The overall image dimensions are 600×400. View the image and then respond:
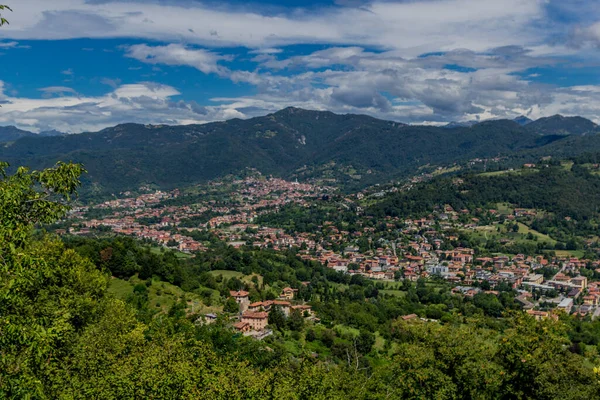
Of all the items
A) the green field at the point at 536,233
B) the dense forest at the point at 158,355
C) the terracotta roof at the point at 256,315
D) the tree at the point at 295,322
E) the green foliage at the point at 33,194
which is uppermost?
the green foliage at the point at 33,194

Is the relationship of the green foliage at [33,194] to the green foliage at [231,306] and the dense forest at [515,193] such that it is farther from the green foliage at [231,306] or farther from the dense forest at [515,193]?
the dense forest at [515,193]

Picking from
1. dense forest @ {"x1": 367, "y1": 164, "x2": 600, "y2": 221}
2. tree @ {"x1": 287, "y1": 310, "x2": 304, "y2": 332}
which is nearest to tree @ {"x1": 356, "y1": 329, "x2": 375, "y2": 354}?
tree @ {"x1": 287, "y1": 310, "x2": 304, "y2": 332}

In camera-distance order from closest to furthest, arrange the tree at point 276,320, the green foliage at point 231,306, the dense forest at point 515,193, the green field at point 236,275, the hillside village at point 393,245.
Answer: the tree at point 276,320 < the green foliage at point 231,306 < the green field at point 236,275 < the hillside village at point 393,245 < the dense forest at point 515,193

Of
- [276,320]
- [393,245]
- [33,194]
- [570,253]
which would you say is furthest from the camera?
[393,245]

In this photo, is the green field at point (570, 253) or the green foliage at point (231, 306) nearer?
the green foliage at point (231, 306)

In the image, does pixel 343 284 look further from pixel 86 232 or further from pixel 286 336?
pixel 86 232

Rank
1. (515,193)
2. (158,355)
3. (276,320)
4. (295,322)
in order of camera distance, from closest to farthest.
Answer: (158,355) < (276,320) < (295,322) < (515,193)

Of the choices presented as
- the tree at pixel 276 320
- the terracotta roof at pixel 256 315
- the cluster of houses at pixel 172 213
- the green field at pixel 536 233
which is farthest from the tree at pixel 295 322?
the green field at pixel 536 233

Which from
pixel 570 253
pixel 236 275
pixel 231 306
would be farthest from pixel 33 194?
pixel 570 253

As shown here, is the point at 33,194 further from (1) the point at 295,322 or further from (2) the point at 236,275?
(2) the point at 236,275

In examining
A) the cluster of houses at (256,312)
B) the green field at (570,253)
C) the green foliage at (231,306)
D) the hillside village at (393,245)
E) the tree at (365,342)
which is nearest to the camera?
the cluster of houses at (256,312)

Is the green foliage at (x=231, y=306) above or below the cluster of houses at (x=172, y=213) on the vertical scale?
above
